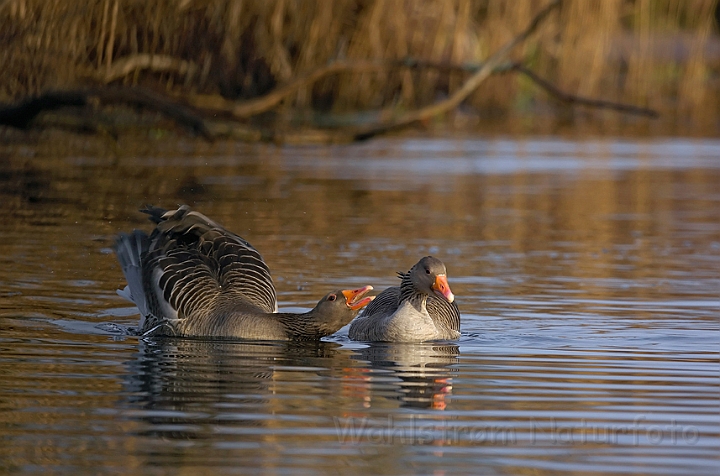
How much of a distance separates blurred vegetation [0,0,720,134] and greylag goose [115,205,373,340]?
3.72m

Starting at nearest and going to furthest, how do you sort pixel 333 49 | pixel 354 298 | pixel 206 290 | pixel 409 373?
pixel 409 373 → pixel 354 298 → pixel 206 290 → pixel 333 49

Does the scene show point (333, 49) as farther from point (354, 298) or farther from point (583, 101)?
point (354, 298)

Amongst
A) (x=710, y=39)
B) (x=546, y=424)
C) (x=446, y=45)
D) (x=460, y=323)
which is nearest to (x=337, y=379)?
(x=546, y=424)

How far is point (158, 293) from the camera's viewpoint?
31.3 ft

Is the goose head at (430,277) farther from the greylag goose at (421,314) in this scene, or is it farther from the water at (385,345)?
the water at (385,345)

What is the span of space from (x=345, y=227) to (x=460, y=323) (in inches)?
204

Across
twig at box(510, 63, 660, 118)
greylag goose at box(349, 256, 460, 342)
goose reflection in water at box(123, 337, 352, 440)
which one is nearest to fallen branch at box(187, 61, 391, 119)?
twig at box(510, 63, 660, 118)

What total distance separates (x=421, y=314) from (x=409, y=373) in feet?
4.69

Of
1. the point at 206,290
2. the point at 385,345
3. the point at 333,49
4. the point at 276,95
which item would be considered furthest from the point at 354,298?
the point at 333,49

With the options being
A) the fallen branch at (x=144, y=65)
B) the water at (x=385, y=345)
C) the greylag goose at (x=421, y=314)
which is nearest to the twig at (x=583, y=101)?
the water at (x=385, y=345)

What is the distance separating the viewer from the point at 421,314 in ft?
31.3

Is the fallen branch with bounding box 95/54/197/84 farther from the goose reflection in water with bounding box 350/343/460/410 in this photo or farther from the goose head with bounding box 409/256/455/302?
the goose reflection in water with bounding box 350/343/460/410

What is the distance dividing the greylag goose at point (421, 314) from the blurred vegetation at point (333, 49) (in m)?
4.95

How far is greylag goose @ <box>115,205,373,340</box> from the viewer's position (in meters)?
9.22
